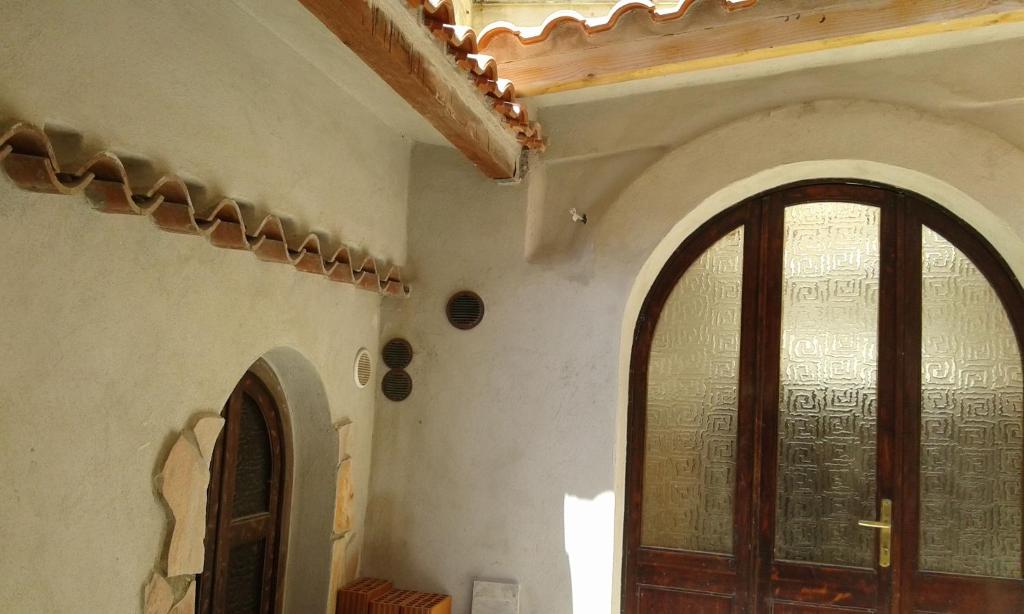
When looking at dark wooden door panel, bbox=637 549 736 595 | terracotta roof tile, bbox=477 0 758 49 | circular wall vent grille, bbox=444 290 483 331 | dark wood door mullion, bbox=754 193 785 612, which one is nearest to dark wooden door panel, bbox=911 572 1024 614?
dark wood door mullion, bbox=754 193 785 612

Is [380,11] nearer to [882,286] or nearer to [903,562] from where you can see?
[882,286]

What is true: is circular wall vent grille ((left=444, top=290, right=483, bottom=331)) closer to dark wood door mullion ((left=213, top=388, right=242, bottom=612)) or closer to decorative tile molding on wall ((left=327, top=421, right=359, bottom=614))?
decorative tile molding on wall ((left=327, top=421, right=359, bottom=614))

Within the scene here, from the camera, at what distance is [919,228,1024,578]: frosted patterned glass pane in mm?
3879

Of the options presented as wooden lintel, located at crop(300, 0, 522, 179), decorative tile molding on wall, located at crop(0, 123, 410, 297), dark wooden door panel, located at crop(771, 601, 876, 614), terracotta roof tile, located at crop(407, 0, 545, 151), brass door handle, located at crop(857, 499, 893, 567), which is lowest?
dark wooden door panel, located at crop(771, 601, 876, 614)

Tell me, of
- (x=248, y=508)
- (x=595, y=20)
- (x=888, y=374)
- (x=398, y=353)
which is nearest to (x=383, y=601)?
(x=248, y=508)

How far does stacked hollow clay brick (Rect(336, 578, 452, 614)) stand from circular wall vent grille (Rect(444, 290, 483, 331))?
132 centimetres

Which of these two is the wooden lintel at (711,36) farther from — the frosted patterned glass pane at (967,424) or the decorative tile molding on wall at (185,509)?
the decorative tile molding on wall at (185,509)

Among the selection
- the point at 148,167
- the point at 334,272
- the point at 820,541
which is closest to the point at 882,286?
the point at 820,541

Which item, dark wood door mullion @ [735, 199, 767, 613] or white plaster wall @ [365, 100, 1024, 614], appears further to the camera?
dark wood door mullion @ [735, 199, 767, 613]

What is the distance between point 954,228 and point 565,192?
1.88 m

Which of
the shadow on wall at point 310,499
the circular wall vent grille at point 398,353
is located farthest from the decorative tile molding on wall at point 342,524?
the circular wall vent grille at point 398,353

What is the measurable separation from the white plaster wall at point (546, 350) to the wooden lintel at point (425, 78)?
45 centimetres

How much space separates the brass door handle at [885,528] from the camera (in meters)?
3.95

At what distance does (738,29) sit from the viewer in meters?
3.59
